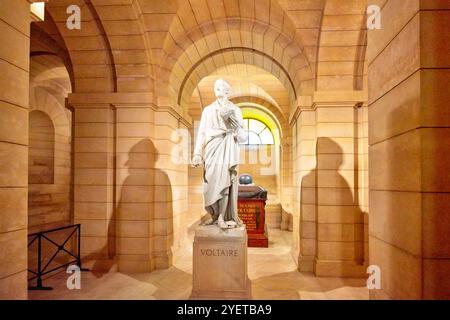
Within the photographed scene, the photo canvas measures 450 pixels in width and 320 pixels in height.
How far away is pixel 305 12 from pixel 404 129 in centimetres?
514

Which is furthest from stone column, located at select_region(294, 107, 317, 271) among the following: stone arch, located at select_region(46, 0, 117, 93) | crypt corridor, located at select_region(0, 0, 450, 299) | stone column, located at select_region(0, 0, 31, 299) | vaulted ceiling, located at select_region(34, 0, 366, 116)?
stone column, located at select_region(0, 0, 31, 299)

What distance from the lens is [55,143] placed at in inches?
508

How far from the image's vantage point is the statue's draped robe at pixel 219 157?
496 cm

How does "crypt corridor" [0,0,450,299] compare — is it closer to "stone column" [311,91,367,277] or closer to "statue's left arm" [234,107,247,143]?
"stone column" [311,91,367,277]

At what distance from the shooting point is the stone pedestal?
470cm

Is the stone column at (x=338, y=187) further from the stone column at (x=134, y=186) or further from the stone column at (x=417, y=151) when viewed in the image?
the stone column at (x=417, y=151)

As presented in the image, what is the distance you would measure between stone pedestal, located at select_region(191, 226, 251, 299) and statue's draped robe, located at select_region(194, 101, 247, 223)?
471 millimetres

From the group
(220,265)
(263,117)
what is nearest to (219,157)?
(220,265)

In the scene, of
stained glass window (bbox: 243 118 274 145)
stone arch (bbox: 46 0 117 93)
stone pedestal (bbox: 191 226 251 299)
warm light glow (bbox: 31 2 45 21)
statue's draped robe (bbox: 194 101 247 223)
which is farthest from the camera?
stained glass window (bbox: 243 118 274 145)

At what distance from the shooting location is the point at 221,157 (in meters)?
5.00

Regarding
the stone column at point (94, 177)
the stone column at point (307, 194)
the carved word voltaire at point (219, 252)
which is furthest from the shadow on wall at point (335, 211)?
the stone column at point (94, 177)

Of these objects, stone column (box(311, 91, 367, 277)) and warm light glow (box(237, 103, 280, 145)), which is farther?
warm light glow (box(237, 103, 280, 145))

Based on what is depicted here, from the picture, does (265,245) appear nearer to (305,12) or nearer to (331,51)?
(331,51)
